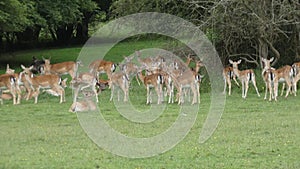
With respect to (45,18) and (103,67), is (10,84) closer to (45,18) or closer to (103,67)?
(103,67)

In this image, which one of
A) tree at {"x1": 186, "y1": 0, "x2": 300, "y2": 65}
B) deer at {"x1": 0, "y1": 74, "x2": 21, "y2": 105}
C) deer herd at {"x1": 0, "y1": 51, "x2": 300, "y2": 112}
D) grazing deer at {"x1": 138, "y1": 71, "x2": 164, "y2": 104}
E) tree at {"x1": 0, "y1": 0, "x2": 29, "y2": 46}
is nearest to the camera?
grazing deer at {"x1": 138, "y1": 71, "x2": 164, "y2": 104}

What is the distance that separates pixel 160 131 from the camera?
42.9 ft

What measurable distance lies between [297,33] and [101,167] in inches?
580

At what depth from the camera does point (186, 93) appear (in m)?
19.5

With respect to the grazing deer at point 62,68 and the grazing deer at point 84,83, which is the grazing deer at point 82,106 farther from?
the grazing deer at point 62,68

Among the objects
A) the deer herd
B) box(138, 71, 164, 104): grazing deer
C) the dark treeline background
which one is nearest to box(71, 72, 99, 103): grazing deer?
the deer herd

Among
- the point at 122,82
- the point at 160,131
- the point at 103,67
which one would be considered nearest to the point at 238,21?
the point at 122,82

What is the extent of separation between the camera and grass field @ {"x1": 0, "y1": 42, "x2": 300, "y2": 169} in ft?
32.6

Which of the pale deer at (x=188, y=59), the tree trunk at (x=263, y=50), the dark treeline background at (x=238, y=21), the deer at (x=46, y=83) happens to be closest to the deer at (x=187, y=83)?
the dark treeline background at (x=238, y=21)

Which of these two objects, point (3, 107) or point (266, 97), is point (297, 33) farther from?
point (3, 107)

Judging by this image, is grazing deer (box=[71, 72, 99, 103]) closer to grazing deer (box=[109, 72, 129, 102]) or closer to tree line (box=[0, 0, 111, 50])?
grazing deer (box=[109, 72, 129, 102])

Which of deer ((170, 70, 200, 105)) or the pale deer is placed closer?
deer ((170, 70, 200, 105))

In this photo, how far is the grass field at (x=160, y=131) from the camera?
9.95 meters

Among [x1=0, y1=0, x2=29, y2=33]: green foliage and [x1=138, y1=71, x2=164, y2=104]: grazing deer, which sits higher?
[x1=0, y1=0, x2=29, y2=33]: green foliage
